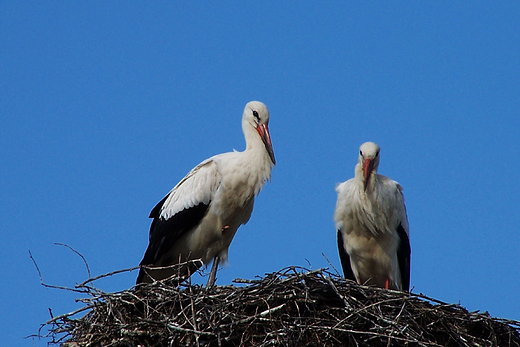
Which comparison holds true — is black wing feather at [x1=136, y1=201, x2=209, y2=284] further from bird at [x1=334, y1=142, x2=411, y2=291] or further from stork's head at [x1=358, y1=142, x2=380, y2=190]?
stork's head at [x1=358, y1=142, x2=380, y2=190]

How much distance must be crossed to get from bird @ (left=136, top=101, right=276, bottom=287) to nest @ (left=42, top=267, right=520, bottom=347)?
99 cm

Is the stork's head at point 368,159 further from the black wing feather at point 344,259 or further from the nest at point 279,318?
the nest at point 279,318

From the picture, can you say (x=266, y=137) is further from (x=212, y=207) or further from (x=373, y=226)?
(x=373, y=226)

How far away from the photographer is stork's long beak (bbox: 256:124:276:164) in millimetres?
7070

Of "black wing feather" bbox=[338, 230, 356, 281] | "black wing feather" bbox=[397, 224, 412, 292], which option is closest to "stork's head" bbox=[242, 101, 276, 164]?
"black wing feather" bbox=[338, 230, 356, 281]

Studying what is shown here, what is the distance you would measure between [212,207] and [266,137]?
2.32 feet

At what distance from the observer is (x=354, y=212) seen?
7102 millimetres

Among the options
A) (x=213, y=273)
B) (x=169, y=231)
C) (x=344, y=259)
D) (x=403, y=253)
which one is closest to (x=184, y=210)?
(x=169, y=231)

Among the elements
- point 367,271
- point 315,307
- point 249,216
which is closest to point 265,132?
point 249,216

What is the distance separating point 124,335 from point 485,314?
7.78 ft

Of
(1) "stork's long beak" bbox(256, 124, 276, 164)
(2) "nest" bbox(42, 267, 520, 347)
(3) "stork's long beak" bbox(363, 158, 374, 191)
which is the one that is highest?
(1) "stork's long beak" bbox(256, 124, 276, 164)

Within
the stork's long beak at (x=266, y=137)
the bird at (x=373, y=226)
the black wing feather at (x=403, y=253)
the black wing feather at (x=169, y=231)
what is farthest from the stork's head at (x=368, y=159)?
the black wing feather at (x=169, y=231)

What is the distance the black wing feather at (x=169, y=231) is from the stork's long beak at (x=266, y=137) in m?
0.64

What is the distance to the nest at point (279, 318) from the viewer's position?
5.57 meters
